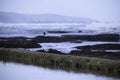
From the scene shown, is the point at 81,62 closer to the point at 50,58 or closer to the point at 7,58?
the point at 50,58

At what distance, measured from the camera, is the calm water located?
18456mm

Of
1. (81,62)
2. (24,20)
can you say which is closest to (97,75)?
(81,62)

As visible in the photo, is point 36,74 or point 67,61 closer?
point 36,74

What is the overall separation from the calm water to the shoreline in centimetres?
88

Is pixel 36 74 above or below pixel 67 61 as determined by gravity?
below

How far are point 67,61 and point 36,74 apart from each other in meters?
2.90

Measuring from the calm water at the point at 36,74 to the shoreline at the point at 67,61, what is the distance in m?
0.88

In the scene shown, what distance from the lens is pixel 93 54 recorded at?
26.8m

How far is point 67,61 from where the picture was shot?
22.0 m

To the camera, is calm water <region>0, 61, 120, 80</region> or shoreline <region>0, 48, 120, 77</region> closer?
calm water <region>0, 61, 120, 80</region>

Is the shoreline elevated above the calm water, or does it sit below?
above

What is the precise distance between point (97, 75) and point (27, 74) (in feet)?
10.8

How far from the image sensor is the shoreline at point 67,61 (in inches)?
778

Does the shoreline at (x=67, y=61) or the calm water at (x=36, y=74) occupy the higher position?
the shoreline at (x=67, y=61)
